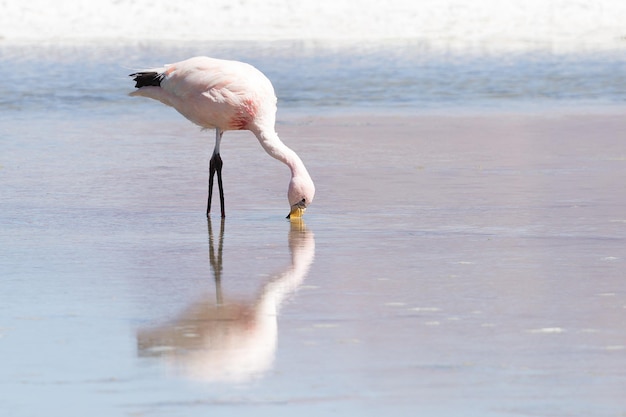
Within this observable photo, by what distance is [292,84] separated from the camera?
20.3 m

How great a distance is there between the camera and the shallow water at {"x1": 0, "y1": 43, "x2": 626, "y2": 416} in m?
5.06

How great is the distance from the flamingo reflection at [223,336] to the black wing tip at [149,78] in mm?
3506

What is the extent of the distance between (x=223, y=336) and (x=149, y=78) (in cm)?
498

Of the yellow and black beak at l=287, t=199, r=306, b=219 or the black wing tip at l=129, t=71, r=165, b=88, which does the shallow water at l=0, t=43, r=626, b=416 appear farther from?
the black wing tip at l=129, t=71, r=165, b=88

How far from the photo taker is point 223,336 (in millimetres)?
5863

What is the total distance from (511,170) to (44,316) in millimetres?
5816

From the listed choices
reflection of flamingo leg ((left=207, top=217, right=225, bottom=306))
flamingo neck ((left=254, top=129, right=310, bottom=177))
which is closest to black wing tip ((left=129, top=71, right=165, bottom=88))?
flamingo neck ((left=254, top=129, right=310, bottom=177))

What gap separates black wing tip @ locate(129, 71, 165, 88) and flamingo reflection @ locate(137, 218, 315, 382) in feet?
11.5

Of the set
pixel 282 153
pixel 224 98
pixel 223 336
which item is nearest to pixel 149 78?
pixel 224 98

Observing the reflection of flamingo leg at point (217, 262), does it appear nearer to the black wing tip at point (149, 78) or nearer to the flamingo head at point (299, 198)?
the flamingo head at point (299, 198)

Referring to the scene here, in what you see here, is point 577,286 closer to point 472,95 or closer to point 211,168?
point 211,168

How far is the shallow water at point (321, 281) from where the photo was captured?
16.6 ft

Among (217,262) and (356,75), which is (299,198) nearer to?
(217,262)

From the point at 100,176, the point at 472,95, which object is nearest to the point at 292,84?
the point at 472,95
